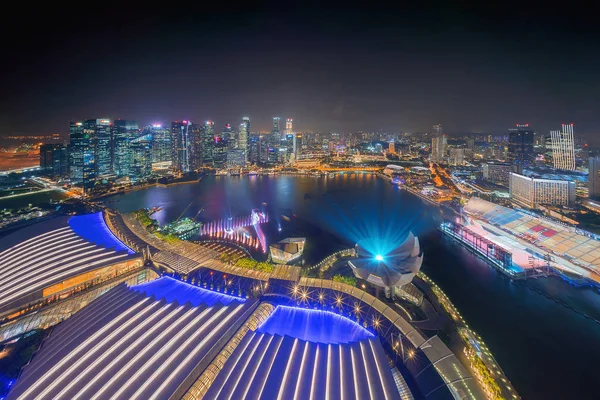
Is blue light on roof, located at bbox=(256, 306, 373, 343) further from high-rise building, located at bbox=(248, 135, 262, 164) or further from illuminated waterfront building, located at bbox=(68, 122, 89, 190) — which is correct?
high-rise building, located at bbox=(248, 135, 262, 164)

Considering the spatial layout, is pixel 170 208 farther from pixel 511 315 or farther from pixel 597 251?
pixel 597 251

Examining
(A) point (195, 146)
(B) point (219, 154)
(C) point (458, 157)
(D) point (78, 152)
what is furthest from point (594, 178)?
(D) point (78, 152)

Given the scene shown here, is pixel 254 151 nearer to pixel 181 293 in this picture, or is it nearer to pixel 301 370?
pixel 181 293

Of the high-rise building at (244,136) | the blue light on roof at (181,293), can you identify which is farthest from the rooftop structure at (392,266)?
the high-rise building at (244,136)

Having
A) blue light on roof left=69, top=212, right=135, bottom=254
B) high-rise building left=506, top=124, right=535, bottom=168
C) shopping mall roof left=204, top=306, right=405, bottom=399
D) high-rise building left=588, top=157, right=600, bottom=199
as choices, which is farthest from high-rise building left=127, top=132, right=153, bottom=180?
high-rise building left=506, top=124, right=535, bottom=168

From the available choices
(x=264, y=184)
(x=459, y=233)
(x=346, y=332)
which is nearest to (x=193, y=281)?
(x=346, y=332)
